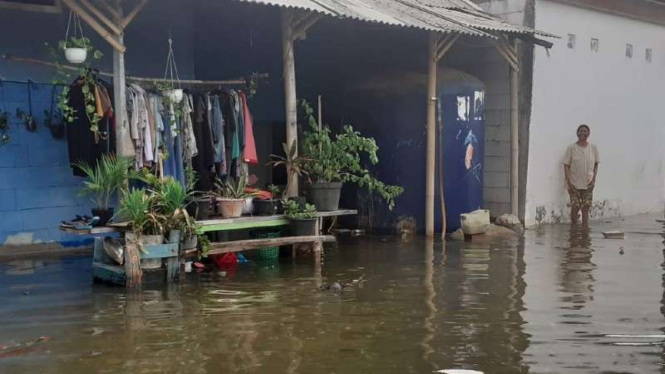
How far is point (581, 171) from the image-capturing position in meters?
14.8

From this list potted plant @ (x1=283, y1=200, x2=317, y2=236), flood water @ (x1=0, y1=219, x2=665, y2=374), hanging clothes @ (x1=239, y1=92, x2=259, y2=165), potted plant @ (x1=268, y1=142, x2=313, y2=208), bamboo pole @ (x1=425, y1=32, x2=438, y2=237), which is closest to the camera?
flood water @ (x1=0, y1=219, x2=665, y2=374)

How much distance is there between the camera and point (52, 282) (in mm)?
8867

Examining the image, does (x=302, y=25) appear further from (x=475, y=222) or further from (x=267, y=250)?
(x=475, y=222)

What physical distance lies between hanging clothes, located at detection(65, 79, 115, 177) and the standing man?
866 cm

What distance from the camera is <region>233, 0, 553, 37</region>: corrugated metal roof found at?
10094 mm

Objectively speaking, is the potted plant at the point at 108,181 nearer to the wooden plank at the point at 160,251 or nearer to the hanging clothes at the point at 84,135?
the wooden plank at the point at 160,251

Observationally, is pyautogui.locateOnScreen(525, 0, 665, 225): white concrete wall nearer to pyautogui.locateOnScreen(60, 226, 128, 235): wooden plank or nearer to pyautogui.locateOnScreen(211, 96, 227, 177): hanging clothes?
pyautogui.locateOnScreen(211, 96, 227, 177): hanging clothes

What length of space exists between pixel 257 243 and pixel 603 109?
30.6ft

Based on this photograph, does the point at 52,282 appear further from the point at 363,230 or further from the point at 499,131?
the point at 499,131

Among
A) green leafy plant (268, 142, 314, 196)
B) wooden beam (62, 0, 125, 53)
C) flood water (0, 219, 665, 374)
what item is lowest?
flood water (0, 219, 665, 374)

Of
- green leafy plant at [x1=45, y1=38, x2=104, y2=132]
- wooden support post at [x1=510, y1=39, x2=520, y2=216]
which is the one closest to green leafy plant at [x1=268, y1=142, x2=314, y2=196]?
green leafy plant at [x1=45, y1=38, x2=104, y2=132]

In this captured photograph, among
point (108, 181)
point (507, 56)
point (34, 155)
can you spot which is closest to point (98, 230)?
point (108, 181)

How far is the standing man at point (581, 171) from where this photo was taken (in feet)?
48.4

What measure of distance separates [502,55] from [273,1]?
5.74 m
